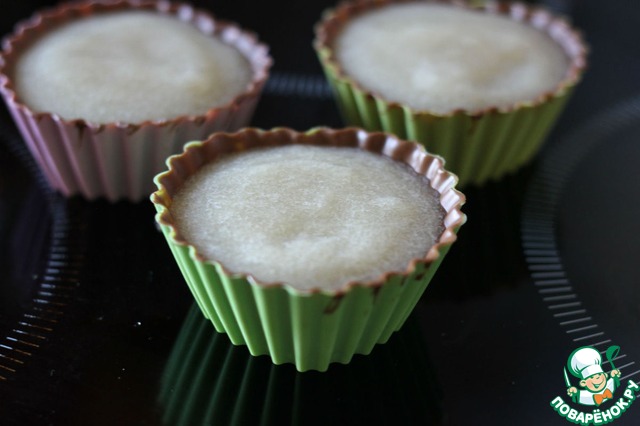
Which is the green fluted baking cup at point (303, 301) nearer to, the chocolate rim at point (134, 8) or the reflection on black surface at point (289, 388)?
the reflection on black surface at point (289, 388)

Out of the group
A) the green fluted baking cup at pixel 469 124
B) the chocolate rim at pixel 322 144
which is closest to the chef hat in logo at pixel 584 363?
the chocolate rim at pixel 322 144

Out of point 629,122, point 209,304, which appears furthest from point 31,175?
point 629,122

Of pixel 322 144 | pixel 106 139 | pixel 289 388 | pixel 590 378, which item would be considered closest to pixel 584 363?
pixel 590 378

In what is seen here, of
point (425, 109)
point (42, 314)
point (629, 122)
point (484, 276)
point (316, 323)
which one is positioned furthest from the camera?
point (629, 122)

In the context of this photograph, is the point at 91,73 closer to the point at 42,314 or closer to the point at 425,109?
the point at 42,314

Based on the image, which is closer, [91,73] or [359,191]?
[359,191]
